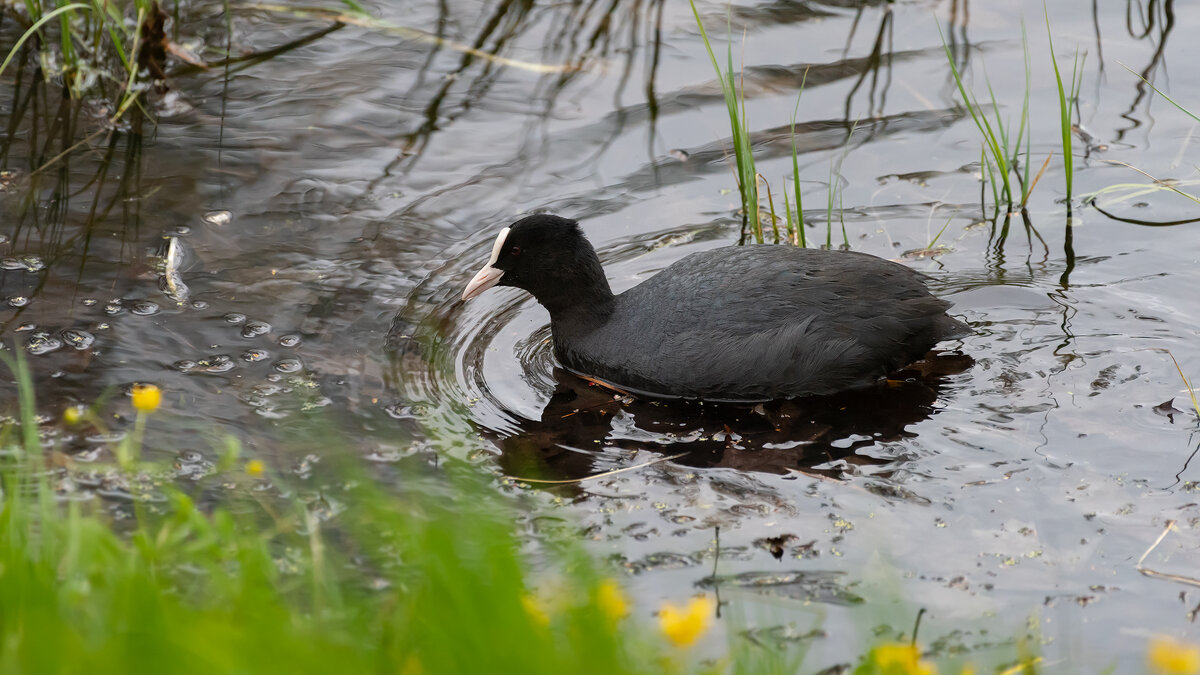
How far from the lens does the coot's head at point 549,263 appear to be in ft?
15.8

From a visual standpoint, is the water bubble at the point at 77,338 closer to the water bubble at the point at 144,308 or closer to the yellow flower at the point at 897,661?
the water bubble at the point at 144,308

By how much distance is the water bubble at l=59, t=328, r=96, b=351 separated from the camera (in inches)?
180

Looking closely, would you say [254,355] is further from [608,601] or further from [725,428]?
[608,601]

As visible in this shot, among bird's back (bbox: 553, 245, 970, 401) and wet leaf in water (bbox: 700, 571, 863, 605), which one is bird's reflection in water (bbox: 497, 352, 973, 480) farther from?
wet leaf in water (bbox: 700, 571, 863, 605)

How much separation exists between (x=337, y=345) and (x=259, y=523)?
1.29m

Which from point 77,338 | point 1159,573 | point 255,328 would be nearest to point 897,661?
point 1159,573

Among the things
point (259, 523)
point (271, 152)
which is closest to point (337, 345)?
point (259, 523)

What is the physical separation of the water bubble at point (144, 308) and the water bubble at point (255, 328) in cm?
39

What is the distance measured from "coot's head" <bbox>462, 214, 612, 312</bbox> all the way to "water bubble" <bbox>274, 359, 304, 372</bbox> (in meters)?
0.73

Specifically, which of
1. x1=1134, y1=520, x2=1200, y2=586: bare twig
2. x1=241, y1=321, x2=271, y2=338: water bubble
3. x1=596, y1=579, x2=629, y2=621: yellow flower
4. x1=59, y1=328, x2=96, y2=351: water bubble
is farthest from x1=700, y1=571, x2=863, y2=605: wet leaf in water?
x1=59, y1=328, x2=96, y2=351: water bubble

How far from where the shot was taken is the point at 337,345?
471 cm

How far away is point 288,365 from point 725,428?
1.65m

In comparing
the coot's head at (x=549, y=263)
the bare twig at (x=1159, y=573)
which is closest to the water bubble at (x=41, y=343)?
the coot's head at (x=549, y=263)

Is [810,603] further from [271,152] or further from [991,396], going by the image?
[271,152]
